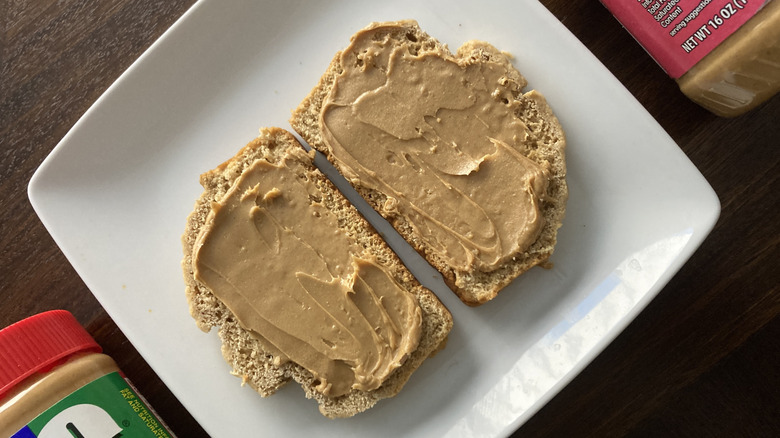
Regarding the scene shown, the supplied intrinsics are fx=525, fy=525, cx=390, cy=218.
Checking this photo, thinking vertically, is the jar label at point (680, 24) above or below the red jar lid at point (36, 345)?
below

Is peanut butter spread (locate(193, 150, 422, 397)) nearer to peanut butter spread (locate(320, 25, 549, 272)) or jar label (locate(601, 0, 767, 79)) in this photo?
peanut butter spread (locate(320, 25, 549, 272))

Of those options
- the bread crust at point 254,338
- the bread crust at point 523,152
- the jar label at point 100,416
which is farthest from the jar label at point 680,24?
the jar label at point 100,416

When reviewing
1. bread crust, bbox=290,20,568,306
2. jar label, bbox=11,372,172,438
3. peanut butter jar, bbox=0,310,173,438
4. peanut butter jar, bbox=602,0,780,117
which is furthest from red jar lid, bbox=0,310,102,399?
peanut butter jar, bbox=602,0,780,117

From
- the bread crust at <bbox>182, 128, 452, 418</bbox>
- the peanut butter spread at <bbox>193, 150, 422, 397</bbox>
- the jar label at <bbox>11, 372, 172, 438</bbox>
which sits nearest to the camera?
the jar label at <bbox>11, 372, 172, 438</bbox>

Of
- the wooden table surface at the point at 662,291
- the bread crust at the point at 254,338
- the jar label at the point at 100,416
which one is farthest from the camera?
the wooden table surface at the point at 662,291

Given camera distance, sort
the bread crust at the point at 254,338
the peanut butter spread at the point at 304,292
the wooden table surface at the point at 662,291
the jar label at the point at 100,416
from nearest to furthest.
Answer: the jar label at the point at 100,416 < the peanut butter spread at the point at 304,292 < the bread crust at the point at 254,338 < the wooden table surface at the point at 662,291

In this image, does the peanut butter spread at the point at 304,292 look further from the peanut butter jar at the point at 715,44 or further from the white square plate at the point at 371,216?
the peanut butter jar at the point at 715,44

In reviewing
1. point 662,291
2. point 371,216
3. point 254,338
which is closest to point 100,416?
point 254,338
